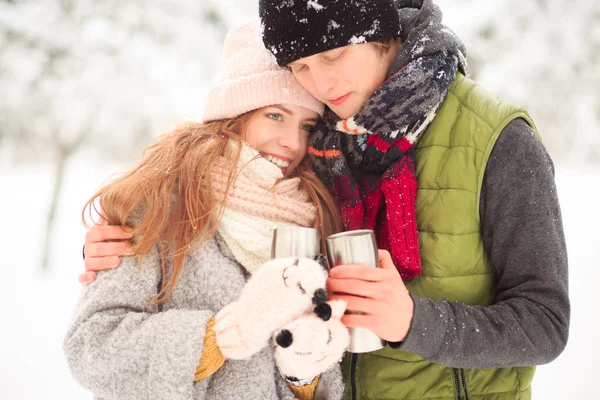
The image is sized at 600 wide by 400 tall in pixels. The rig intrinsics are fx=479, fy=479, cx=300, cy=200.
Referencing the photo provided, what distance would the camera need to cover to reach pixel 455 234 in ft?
3.94

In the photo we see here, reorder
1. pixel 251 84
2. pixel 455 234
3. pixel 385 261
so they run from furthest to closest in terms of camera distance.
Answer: pixel 251 84 < pixel 455 234 < pixel 385 261

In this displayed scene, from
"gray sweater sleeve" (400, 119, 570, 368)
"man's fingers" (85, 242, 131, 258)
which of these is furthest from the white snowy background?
"gray sweater sleeve" (400, 119, 570, 368)

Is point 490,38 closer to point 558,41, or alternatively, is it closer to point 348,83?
point 558,41

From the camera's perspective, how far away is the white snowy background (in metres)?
3.77

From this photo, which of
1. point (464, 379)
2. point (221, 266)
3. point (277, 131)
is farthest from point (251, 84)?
point (464, 379)

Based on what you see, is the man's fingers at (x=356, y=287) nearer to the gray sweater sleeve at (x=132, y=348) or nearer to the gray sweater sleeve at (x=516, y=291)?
the gray sweater sleeve at (x=516, y=291)

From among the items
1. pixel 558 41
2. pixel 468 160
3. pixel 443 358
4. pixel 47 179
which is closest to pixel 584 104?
pixel 558 41

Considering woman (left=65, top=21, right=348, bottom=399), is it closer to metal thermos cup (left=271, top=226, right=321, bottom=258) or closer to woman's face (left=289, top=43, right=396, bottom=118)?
metal thermos cup (left=271, top=226, right=321, bottom=258)

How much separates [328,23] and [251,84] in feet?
1.12

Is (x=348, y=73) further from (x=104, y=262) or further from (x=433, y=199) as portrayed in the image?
(x=104, y=262)

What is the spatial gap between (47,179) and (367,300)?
4205 mm

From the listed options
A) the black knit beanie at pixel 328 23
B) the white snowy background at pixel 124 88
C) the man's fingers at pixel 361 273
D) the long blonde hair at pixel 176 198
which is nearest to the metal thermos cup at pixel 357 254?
the man's fingers at pixel 361 273

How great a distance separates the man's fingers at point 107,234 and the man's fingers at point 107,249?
2 centimetres

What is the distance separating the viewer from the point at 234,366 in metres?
1.26
